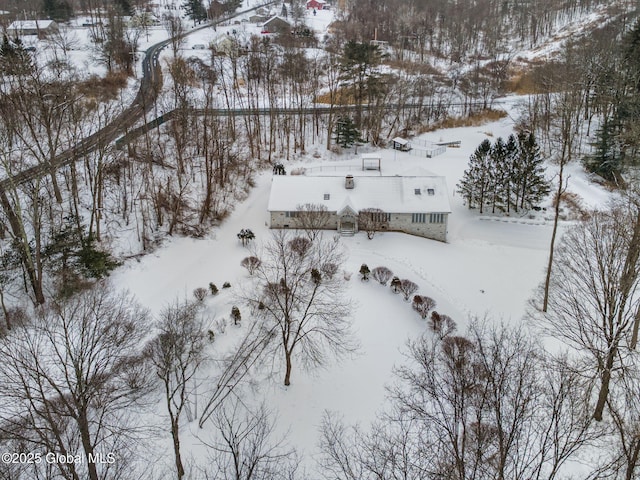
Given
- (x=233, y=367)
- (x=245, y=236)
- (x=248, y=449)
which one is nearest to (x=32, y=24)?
(x=245, y=236)

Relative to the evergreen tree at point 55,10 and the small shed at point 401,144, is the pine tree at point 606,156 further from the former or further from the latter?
the evergreen tree at point 55,10

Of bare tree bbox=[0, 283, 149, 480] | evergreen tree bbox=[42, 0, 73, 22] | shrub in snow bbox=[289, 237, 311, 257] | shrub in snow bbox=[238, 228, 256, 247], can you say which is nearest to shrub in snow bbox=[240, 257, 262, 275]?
shrub in snow bbox=[289, 237, 311, 257]

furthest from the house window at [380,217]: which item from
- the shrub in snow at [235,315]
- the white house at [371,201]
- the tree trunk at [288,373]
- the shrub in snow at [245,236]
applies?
the tree trunk at [288,373]

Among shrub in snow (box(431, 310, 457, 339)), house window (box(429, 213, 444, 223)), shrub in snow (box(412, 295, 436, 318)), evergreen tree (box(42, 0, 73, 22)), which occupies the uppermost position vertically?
evergreen tree (box(42, 0, 73, 22))

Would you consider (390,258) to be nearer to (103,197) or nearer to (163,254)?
(163,254)

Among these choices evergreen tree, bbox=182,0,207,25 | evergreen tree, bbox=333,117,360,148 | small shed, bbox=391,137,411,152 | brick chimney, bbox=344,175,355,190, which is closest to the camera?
brick chimney, bbox=344,175,355,190

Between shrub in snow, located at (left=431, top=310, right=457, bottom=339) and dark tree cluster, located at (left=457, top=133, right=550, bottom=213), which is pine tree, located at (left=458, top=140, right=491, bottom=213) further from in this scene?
shrub in snow, located at (left=431, top=310, right=457, bottom=339)

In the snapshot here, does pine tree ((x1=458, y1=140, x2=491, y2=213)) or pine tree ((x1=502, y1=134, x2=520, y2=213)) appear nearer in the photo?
pine tree ((x1=502, y1=134, x2=520, y2=213))

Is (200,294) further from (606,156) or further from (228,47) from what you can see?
(228,47)
